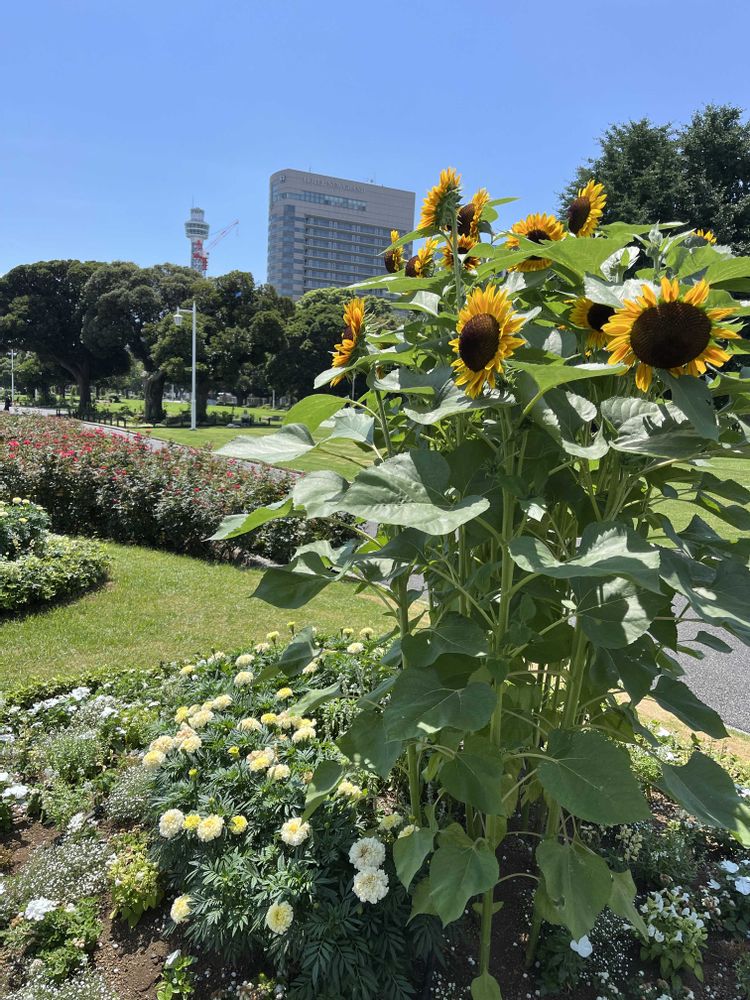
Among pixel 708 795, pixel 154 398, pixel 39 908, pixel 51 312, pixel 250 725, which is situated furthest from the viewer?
pixel 51 312

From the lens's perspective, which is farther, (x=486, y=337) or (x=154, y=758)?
(x=154, y=758)

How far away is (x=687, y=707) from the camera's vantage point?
4.75 feet

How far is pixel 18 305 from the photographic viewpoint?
3975 centimetres

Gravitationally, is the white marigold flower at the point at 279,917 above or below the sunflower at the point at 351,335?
below

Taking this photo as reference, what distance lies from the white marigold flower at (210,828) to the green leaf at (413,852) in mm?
688

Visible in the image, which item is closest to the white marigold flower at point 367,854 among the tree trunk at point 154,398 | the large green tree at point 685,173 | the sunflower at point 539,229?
the sunflower at point 539,229

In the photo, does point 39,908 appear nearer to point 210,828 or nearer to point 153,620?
point 210,828

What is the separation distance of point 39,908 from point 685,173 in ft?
97.2

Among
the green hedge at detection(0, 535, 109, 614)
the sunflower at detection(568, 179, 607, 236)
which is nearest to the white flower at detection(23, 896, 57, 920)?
the sunflower at detection(568, 179, 607, 236)

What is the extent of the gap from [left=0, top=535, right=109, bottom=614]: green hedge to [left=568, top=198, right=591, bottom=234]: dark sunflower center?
17.3 feet

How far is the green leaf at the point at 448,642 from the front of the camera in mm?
1247

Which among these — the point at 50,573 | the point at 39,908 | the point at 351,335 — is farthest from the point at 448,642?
the point at 50,573

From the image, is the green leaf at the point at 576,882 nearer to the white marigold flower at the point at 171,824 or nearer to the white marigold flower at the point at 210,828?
the white marigold flower at the point at 210,828

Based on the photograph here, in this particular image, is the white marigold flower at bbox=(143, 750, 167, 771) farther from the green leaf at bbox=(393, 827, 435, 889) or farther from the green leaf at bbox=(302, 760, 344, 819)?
the green leaf at bbox=(393, 827, 435, 889)
